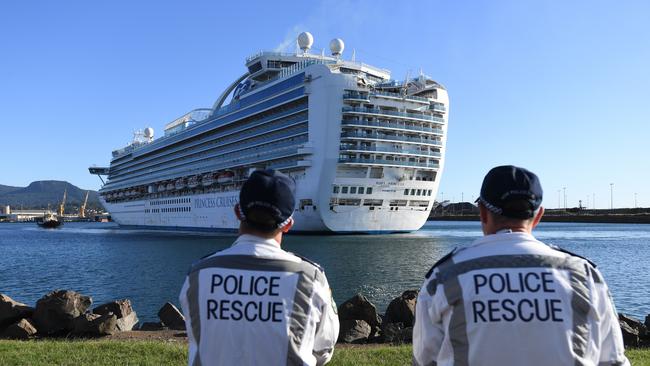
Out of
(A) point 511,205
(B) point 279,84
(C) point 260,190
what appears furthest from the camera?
(B) point 279,84

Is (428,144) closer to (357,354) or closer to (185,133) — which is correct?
(185,133)

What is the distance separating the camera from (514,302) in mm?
2602

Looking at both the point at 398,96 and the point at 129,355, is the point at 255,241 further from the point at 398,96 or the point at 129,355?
the point at 398,96

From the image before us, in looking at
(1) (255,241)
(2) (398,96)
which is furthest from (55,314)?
(2) (398,96)

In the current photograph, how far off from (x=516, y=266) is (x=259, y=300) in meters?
1.23

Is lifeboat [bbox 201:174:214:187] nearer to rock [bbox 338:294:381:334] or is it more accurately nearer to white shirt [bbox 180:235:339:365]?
rock [bbox 338:294:381:334]

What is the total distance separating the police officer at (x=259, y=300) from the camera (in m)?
2.83

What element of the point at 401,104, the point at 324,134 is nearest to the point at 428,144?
the point at 401,104

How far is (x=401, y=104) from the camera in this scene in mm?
52031

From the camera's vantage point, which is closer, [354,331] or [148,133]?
[354,331]

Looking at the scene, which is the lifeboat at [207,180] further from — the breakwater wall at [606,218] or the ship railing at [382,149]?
the breakwater wall at [606,218]

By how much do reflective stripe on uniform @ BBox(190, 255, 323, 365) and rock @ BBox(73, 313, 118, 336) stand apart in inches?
309

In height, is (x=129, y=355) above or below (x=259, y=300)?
below

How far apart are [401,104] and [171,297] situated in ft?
121
